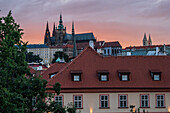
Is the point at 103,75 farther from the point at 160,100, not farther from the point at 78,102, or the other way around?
the point at 160,100

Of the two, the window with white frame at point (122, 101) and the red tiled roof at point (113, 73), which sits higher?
the red tiled roof at point (113, 73)

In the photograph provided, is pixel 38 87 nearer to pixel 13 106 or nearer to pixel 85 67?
pixel 13 106

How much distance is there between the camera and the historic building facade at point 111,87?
28656mm

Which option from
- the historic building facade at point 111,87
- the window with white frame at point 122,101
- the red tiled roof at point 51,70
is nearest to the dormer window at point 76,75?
the historic building facade at point 111,87

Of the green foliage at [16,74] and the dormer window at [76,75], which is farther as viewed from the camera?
the dormer window at [76,75]

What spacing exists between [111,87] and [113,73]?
178cm

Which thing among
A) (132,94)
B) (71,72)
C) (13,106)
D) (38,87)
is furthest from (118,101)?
(13,106)

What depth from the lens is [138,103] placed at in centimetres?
2914

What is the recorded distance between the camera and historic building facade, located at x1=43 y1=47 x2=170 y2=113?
2866 centimetres

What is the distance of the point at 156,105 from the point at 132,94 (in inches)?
99.9

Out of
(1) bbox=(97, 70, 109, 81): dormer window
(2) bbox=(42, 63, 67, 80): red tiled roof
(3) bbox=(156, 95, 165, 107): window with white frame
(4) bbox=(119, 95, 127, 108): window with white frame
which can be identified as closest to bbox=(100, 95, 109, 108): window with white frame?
(4) bbox=(119, 95, 127, 108): window with white frame

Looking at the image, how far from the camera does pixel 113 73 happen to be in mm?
30047

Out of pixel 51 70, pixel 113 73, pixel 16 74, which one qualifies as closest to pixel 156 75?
pixel 113 73

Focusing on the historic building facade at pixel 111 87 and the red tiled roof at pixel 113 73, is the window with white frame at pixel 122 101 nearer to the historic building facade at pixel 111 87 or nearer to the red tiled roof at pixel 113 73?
the historic building facade at pixel 111 87
